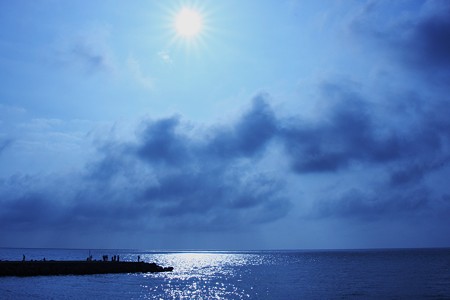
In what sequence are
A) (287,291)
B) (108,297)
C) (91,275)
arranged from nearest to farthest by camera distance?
(108,297), (287,291), (91,275)

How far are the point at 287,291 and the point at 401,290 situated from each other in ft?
53.5

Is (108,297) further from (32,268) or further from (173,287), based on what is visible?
(32,268)

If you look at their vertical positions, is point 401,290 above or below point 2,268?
below

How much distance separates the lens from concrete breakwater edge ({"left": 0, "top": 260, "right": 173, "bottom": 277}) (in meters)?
80.5

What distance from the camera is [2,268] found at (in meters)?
79.2

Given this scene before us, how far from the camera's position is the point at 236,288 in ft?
233

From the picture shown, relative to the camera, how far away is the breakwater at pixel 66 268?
80.5 metres

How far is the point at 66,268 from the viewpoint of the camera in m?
88.5

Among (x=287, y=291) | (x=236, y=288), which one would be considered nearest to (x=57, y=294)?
(x=236, y=288)

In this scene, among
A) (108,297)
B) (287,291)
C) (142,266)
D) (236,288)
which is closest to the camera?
(108,297)

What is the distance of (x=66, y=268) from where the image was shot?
88.5 meters

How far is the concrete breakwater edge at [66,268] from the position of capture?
264 ft

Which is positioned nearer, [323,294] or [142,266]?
[323,294]

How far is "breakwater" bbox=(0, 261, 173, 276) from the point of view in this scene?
80500 millimetres
